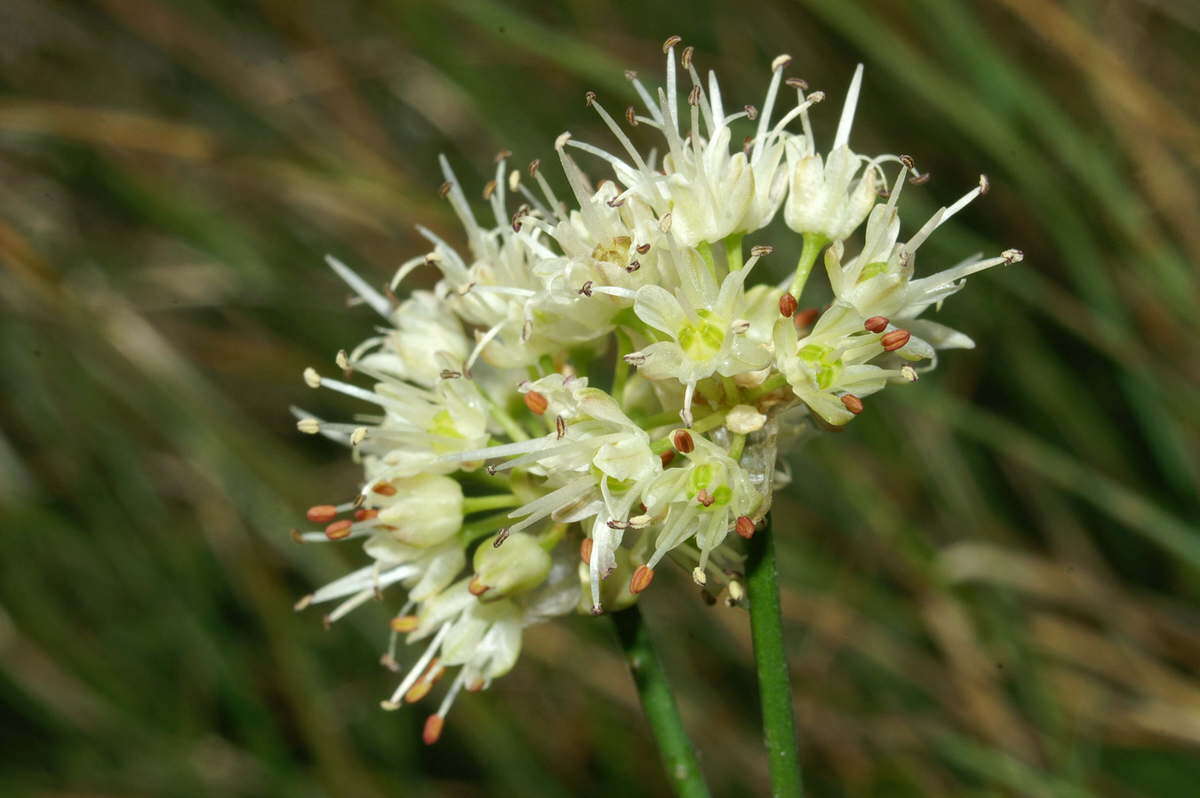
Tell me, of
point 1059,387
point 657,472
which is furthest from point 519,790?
point 657,472

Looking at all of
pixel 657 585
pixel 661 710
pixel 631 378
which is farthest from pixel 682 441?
pixel 657 585

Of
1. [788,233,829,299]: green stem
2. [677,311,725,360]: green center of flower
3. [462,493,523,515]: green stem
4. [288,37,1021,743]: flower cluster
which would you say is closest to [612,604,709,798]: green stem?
[288,37,1021,743]: flower cluster

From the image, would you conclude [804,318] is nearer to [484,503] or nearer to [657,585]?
[484,503]

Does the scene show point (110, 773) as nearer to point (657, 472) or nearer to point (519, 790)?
point (519, 790)

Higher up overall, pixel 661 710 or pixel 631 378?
pixel 631 378

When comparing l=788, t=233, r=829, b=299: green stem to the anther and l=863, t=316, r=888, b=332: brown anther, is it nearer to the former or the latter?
l=863, t=316, r=888, b=332: brown anther

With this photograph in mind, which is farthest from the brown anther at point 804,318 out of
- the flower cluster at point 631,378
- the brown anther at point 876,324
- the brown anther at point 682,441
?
the brown anther at point 682,441
